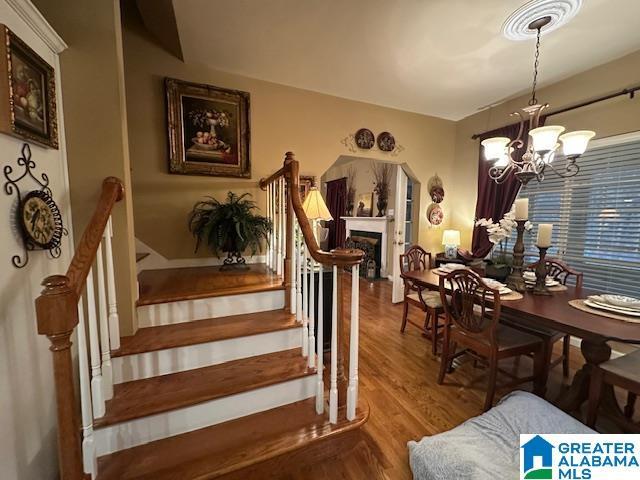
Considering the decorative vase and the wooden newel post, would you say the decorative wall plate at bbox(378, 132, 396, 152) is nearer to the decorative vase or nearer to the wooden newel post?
the decorative vase

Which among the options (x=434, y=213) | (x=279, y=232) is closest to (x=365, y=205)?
(x=434, y=213)

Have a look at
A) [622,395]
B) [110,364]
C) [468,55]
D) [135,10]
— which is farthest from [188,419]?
Answer: [468,55]

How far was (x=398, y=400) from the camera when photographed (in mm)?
1947

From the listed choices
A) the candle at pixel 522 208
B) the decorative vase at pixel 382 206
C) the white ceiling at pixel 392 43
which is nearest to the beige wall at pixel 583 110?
the white ceiling at pixel 392 43

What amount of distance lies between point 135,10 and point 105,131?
1.73m

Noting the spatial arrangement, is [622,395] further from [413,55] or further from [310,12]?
[310,12]

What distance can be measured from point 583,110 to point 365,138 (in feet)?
7.42

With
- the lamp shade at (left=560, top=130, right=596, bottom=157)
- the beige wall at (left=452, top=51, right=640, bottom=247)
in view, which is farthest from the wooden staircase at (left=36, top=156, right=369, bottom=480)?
the beige wall at (left=452, top=51, right=640, bottom=247)

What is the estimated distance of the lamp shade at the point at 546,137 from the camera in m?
1.83

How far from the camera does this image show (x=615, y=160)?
2586mm

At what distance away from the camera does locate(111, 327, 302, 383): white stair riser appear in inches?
58.4

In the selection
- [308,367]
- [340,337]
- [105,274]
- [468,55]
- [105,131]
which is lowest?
[308,367]

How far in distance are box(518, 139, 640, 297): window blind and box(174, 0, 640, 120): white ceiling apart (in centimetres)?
100

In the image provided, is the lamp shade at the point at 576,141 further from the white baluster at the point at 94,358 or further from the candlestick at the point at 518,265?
the white baluster at the point at 94,358
